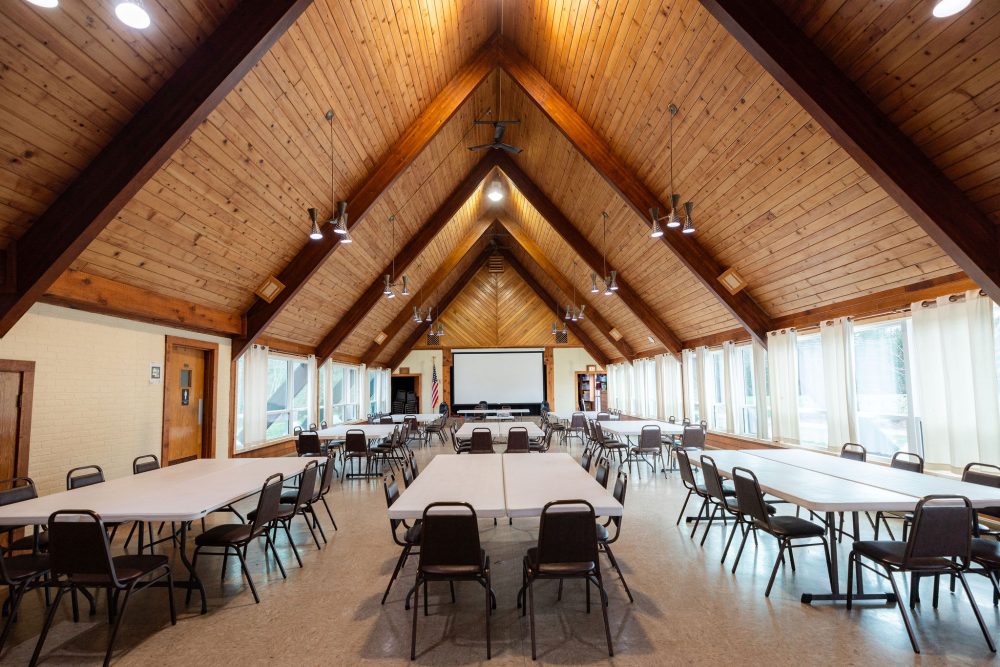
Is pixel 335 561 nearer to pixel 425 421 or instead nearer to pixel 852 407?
pixel 852 407

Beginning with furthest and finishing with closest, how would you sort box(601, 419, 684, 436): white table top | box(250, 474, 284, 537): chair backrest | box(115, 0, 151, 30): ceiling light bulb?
1. box(601, 419, 684, 436): white table top
2. box(250, 474, 284, 537): chair backrest
3. box(115, 0, 151, 30): ceiling light bulb

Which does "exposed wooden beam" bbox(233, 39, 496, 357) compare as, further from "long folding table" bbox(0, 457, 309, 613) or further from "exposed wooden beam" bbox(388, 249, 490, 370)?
"exposed wooden beam" bbox(388, 249, 490, 370)

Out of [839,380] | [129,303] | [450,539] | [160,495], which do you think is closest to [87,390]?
[129,303]

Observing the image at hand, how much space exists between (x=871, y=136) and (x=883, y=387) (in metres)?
3.42

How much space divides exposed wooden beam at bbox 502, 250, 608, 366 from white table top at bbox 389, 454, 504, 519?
11.8 meters

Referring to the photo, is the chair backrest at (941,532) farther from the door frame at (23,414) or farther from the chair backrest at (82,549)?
the door frame at (23,414)

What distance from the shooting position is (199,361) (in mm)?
7461

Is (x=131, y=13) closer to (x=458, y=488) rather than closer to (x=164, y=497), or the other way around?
(x=164, y=497)

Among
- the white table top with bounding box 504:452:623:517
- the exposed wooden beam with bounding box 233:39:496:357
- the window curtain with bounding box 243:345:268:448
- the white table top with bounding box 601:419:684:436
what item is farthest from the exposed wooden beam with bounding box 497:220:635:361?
the white table top with bounding box 504:452:623:517

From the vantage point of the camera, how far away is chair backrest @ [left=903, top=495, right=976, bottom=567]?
2.83m

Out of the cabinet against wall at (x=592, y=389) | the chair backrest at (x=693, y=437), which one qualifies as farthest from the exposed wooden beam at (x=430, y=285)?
the chair backrest at (x=693, y=437)

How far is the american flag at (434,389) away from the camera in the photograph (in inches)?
709

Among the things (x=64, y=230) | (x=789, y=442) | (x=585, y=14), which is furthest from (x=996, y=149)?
(x=64, y=230)

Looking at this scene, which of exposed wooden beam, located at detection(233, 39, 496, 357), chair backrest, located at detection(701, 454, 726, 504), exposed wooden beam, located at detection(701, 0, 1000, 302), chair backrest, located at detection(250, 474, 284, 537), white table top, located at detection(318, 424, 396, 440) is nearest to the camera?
chair backrest, located at detection(250, 474, 284, 537)
